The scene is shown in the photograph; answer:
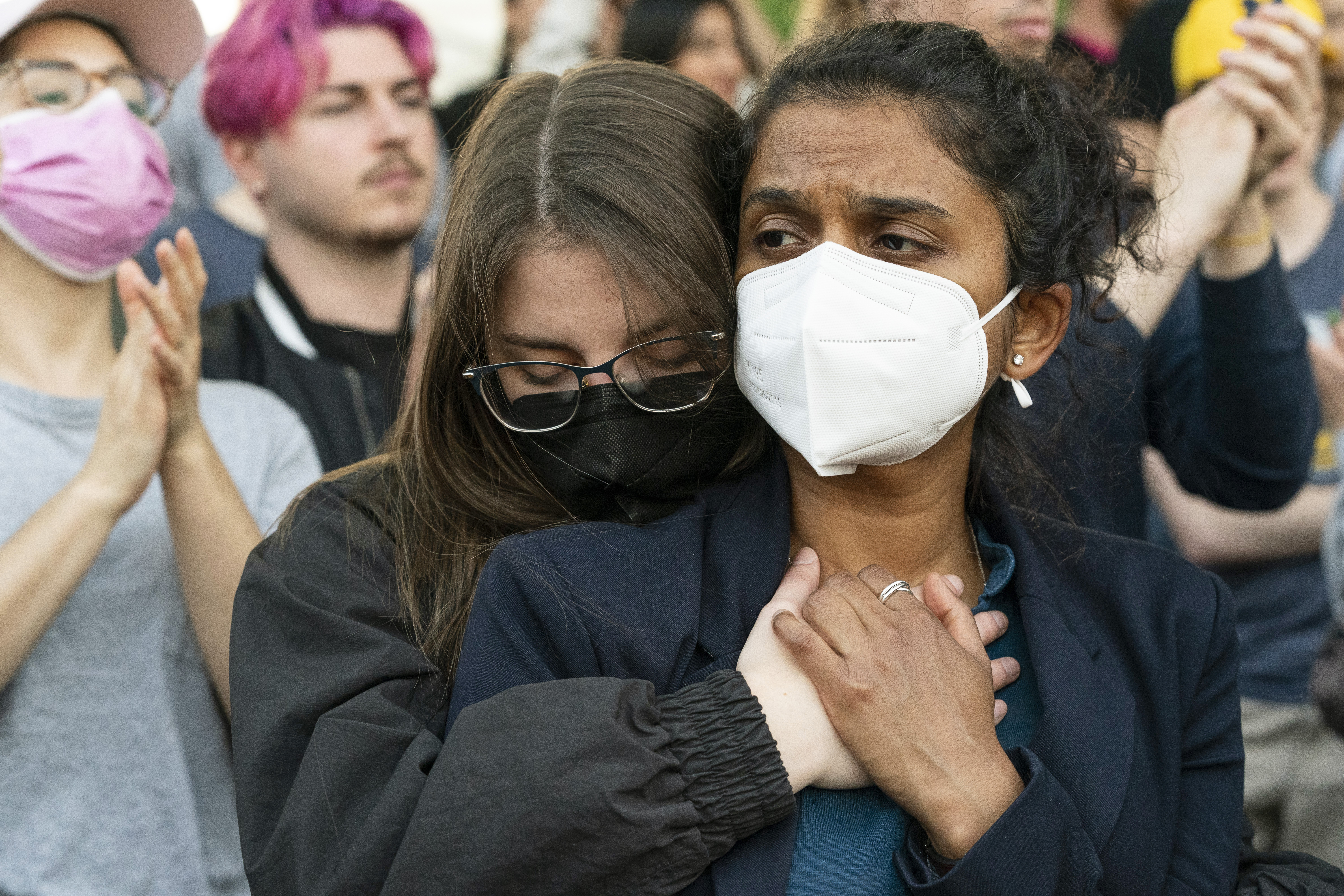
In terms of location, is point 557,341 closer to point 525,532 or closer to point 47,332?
point 525,532

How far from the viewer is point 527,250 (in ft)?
6.90

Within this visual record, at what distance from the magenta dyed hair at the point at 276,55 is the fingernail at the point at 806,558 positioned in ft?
7.66

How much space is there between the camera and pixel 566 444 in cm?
211

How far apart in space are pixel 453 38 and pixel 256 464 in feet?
13.0

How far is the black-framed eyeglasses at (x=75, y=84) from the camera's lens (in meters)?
2.76

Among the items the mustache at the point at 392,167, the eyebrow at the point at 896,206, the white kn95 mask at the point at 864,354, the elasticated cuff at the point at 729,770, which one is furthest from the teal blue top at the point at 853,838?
the mustache at the point at 392,167

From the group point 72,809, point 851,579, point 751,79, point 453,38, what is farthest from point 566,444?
point 453,38

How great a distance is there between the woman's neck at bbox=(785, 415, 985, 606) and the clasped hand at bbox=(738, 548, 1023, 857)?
17 centimetres

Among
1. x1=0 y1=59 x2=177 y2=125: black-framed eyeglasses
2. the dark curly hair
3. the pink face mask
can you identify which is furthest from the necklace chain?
x1=0 y1=59 x2=177 y2=125: black-framed eyeglasses

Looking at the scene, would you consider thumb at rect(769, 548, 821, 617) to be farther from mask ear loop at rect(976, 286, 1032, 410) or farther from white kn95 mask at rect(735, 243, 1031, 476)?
mask ear loop at rect(976, 286, 1032, 410)

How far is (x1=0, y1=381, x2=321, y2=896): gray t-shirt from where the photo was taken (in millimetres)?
2424

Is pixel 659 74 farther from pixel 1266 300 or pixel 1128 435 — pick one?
pixel 1266 300

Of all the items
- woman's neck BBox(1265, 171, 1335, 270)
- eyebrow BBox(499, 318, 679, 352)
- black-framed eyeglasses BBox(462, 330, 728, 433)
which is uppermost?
eyebrow BBox(499, 318, 679, 352)

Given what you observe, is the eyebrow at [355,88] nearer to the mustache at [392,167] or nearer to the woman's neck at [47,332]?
the mustache at [392,167]
